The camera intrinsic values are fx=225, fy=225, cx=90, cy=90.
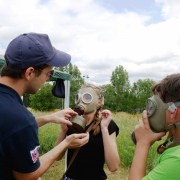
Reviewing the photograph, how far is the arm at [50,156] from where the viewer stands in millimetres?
1532

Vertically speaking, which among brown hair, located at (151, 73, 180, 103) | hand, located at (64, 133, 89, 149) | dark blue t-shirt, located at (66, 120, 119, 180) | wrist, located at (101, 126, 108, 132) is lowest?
dark blue t-shirt, located at (66, 120, 119, 180)

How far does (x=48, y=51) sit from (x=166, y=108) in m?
1.00

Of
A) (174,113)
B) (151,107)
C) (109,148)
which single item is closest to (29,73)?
(151,107)

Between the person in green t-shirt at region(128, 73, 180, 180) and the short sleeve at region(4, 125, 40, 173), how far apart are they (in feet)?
2.32

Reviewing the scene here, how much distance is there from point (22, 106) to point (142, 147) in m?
0.91

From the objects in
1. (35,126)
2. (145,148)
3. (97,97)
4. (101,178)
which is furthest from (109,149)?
(35,126)

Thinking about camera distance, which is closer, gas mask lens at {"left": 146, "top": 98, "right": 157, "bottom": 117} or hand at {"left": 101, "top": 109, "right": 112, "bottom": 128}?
gas mask lens at {"left": 146, "top": 98, "right": 157, "bottom": 117}

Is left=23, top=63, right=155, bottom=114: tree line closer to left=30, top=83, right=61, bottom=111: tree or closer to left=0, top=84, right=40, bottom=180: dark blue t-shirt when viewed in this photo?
left=30, top=83, right=61, bottom=111: tree

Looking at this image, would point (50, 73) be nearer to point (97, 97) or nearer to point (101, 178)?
point (97, 97)

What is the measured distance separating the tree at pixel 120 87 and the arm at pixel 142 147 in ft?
131

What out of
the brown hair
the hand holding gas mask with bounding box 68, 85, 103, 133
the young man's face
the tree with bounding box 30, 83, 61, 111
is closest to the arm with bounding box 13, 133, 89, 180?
the hand holding gas mask with bounding box 68, 85, 103, 133

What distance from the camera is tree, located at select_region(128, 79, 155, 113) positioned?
140 ft

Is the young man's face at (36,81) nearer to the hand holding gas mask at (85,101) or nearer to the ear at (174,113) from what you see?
the hand holding gas mask at (85,101)

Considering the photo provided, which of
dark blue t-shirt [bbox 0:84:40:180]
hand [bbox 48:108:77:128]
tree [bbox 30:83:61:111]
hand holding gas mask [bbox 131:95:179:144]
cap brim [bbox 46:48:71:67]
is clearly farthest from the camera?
tree [bbox 30:83:61:111]
